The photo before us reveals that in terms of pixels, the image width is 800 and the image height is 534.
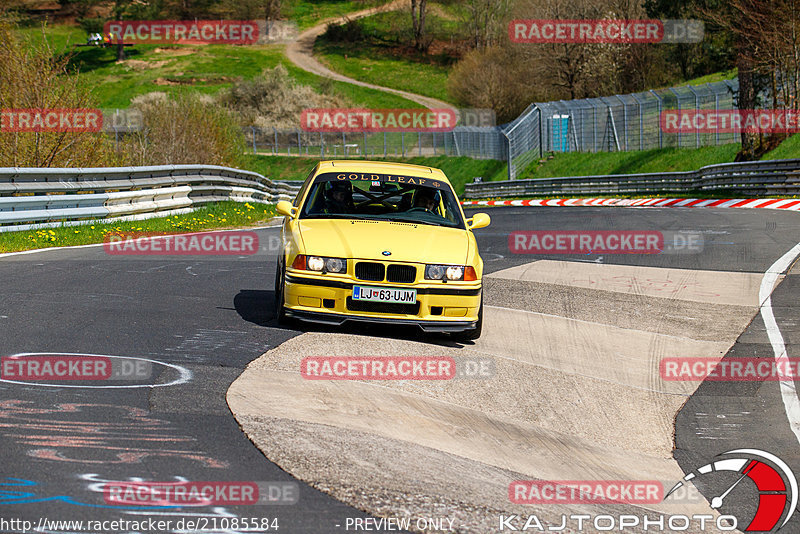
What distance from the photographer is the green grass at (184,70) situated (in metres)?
93.6

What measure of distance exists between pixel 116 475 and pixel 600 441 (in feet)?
10.9

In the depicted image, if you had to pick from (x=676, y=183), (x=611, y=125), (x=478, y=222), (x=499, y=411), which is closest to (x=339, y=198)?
(x=478, y=222)

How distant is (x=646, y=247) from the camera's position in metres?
15.9

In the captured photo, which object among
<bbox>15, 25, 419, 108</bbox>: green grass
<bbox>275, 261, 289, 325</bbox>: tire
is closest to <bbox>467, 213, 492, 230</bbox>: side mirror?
<bbox>275, 261, 289, 325</bbox>: tire

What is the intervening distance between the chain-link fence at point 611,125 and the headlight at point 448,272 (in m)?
31.3

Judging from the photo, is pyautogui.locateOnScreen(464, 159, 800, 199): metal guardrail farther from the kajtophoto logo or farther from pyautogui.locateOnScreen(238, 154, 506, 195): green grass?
the kajtophoto logo

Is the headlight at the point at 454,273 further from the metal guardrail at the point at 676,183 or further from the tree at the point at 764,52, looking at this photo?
the tree at the point at 764,52

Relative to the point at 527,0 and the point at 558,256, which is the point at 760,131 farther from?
the point at 527,0

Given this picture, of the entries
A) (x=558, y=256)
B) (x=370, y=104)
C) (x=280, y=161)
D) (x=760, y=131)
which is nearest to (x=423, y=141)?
(x=280, y=161)

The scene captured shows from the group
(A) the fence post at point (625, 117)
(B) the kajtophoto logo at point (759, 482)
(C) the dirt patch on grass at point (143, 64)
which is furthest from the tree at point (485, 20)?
(B) the kajtophoto logo at point (759, 482)

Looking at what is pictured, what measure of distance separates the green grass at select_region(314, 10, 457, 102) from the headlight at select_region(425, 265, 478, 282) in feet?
295

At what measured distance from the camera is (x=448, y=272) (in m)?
8.21

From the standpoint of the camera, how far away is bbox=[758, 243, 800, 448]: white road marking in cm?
700

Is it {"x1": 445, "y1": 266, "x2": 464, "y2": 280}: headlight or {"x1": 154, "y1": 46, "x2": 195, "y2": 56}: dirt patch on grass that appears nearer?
{"x1": 445, "y1": 266, "x2": 464, "y2": 280}: headlight
